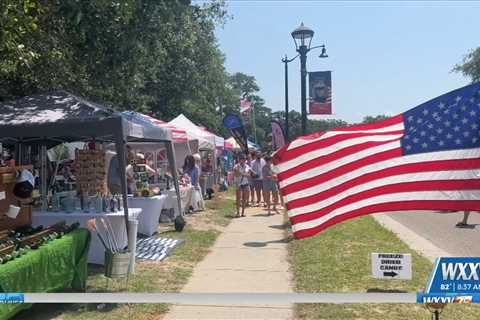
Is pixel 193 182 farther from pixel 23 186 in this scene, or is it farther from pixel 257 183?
pixel 23 186

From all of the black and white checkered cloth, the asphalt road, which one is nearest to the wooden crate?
the black and white checkered cloth

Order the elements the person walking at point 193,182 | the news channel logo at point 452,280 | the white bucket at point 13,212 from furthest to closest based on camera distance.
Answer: the person walking at point 193,182
the white bucket at point 13,212
the news channel logo at point 452,280

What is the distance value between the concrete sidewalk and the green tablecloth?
49.7 inches

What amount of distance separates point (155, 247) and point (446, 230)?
7186 millimetres

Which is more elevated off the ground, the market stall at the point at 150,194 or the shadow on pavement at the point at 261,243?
the market stall at the point at 150,194

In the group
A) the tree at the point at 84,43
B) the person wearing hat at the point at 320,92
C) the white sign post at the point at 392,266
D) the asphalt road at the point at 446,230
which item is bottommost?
the asphalt road at the point at 446,230

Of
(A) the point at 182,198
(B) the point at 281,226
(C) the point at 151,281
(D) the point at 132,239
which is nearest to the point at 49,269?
(C) the point at 151,281

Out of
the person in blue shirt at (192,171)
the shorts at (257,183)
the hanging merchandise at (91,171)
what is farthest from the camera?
the shorts at (257,183)

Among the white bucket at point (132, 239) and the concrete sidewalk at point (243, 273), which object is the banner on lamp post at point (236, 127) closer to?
the concrete sidewalk at point (243, 273)

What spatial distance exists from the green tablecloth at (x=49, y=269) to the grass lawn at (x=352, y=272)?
105 inches

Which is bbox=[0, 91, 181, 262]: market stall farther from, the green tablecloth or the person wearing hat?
the person wearing hat

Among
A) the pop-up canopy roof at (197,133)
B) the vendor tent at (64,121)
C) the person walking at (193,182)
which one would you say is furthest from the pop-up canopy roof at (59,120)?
the pop-up canopy roof at (197,133)

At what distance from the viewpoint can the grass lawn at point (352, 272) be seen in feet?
19.7

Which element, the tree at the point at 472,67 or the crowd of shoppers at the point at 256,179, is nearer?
the crowd of shoppers at the point at 256,179
